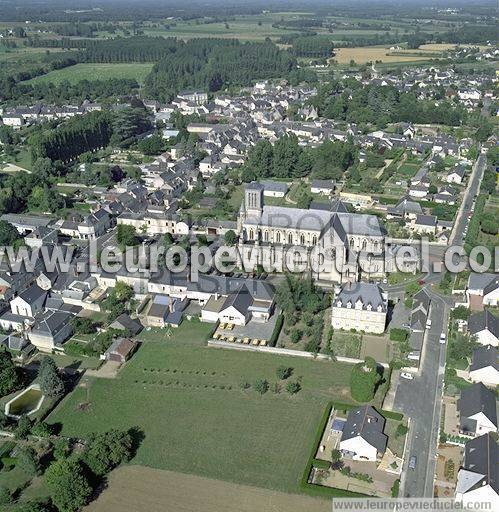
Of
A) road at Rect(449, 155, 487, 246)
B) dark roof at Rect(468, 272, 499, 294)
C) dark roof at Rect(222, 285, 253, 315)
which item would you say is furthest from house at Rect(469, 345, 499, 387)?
road at Rect(449, 155, 487, 246)

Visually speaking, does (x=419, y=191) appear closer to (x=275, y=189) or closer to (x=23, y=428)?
(x=275, y=189)

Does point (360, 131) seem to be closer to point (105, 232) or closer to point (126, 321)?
point (105, 232)

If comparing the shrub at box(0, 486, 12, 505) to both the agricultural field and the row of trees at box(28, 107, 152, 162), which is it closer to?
the agricultural field

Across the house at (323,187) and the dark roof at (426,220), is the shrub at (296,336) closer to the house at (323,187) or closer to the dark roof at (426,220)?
the dark roof at (426,220)

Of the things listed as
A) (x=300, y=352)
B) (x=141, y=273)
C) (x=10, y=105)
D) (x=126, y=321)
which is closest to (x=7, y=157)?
(x=10, y=105)

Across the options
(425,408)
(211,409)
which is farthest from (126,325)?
(425,408)

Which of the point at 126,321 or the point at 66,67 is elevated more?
the point at 66,67
